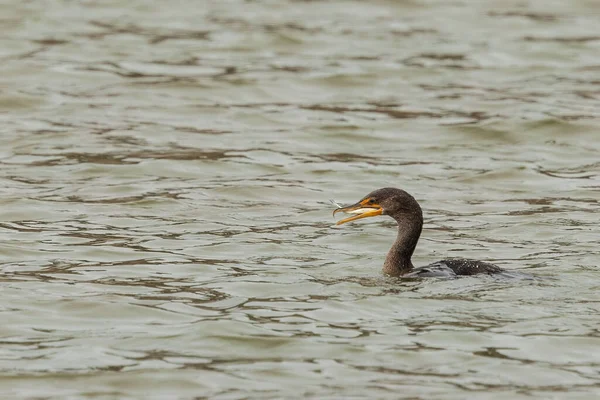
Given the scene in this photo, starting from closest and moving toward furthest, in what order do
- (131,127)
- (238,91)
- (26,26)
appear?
(131,127) < (238,91) < (26,26)

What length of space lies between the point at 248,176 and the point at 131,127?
2535 millimetres

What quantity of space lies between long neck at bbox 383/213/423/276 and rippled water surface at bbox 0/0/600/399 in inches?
6.9


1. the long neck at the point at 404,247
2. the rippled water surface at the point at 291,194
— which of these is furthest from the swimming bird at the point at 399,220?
the rippled water surface at the point at 291,194

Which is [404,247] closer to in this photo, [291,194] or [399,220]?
[399,220]

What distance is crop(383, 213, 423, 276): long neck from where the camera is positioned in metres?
11.2

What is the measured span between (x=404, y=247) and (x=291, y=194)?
10.8 feet

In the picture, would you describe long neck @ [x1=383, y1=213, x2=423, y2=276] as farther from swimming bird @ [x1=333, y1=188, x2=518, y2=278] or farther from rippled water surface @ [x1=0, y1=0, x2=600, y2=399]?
rippled water surface @ [x1=0, y1=0, x2=600, y2=399]

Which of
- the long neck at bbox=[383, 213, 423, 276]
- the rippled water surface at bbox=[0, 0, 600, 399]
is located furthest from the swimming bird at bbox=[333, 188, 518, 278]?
the rippled water surface at bbox=[0, 0, 600, 399]

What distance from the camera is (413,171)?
51.1 feet

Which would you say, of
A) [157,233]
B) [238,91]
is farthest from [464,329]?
[238,91]

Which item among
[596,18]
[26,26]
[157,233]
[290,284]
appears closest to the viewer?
[290,284]

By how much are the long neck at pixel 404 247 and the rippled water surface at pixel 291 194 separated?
0.57 feet

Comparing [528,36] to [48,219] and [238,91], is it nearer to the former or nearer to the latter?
[238,91]

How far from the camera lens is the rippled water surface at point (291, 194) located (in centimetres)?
870
